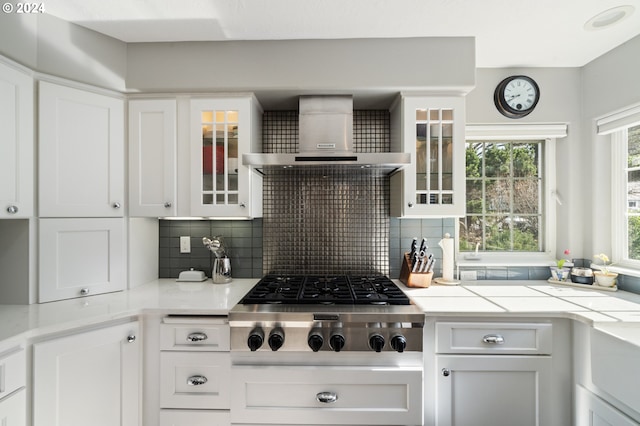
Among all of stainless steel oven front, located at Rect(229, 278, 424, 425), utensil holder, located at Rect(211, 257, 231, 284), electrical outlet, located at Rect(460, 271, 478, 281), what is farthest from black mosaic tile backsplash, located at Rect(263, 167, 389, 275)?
stainless steel oven front, located at Rect(229, 278, 424, 425)

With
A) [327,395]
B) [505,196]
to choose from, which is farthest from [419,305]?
[505,196]

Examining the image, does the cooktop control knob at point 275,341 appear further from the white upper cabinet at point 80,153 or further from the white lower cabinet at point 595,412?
the white lower cabinet at point 595,412

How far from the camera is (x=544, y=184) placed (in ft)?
7.66

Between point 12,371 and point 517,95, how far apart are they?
307 centimetres

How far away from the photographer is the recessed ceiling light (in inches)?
63.1

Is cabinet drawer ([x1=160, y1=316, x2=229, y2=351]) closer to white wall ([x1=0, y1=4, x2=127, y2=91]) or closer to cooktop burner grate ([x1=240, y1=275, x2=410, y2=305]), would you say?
cooktop burner grate ([x1=240, y1=275, x2=410, y2=305])

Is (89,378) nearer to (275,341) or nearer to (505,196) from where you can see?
(275,341)

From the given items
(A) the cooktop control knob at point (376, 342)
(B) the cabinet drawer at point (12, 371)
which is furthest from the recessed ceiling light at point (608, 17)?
(B) the cabinet drawer at point (12, 371)

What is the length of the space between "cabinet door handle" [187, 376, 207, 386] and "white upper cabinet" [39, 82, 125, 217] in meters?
1.01

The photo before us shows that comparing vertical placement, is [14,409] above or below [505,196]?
below

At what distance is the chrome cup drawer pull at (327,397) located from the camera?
1.44 metres

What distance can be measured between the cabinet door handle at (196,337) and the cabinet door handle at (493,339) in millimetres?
1342

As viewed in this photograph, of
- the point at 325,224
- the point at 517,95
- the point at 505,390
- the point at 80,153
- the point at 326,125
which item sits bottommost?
the point at 505,390

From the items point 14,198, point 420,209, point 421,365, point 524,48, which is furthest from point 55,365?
point 524,48
